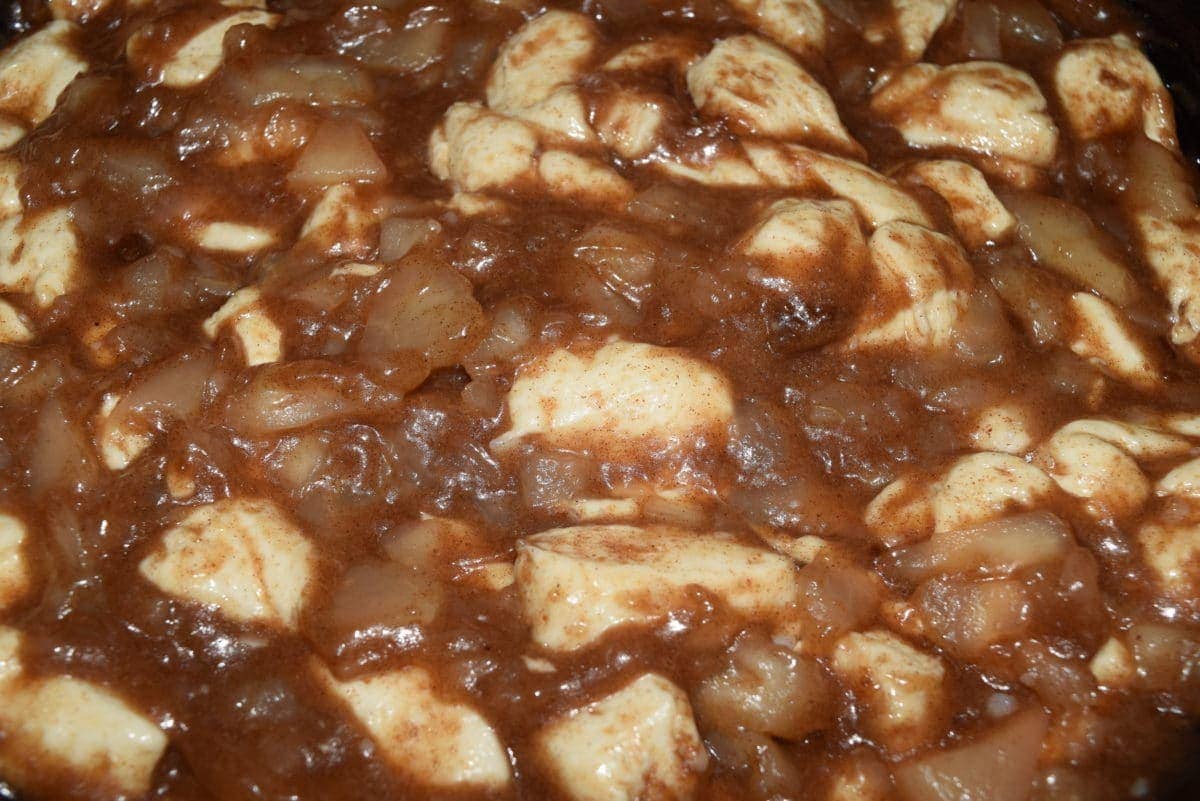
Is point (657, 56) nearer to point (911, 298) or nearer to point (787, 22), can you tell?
point (787, 22)

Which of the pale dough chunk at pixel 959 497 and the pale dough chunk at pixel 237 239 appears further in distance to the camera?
the pale dough chunk at pixel 237 239

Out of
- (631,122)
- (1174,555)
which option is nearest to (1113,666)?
(1174,555)

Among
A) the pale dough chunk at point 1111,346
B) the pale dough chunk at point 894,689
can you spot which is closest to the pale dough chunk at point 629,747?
the pale dough chunk at point 894,689

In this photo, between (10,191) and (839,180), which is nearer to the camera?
(839,180)

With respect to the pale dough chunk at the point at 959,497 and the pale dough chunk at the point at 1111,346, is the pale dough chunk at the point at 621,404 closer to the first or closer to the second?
the pale dough chunk at the point at 959,497

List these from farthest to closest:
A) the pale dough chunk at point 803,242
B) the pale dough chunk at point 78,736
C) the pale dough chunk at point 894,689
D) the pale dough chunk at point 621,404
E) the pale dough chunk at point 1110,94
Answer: the pale dough chunk at point 1110,94, the pale dough chunk at point 803,242, the pale dough chunk at point 621,404, the pale dough chunk at point 894,689, the pale dough chunk at point 78,736

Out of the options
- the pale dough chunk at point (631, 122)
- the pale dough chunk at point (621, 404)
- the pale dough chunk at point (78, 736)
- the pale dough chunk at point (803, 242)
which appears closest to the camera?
the pale dough chunk at point (78, 736)

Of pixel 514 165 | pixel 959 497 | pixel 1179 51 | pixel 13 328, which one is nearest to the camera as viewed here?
pixel 959 497
